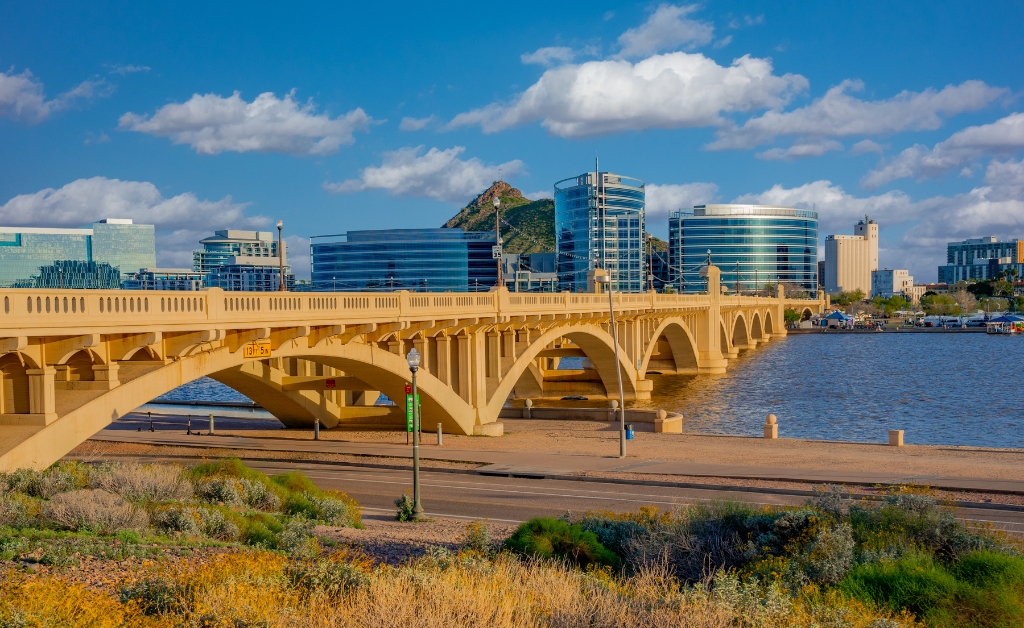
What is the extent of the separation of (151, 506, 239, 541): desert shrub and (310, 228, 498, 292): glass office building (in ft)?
416

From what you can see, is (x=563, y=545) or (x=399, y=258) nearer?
(x=563, y=545)

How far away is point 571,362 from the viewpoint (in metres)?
119

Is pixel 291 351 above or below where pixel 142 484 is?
above

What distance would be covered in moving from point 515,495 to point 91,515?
11.5 m

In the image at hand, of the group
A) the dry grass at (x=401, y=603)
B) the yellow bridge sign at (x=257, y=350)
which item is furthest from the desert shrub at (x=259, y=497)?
the dry grass at (x=401, y=603)

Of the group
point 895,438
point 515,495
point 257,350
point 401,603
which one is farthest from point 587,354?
point 401,603

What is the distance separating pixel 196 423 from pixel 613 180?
15035cm

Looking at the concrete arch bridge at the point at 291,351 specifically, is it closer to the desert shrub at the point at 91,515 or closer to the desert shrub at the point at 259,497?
the desert shrub at the point at 259,497

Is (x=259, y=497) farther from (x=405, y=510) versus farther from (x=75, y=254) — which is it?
(x=75, y=254)

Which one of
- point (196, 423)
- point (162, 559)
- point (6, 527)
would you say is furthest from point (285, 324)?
point (196, 423)

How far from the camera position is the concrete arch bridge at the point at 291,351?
17.1 m

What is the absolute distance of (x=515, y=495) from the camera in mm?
23156

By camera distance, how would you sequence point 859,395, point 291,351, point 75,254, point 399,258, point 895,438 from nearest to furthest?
point 291,351
point 895,438
point 75,254
point 859,395
point 399,258

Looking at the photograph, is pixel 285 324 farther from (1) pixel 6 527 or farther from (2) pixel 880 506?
(2) pixel 880 506
